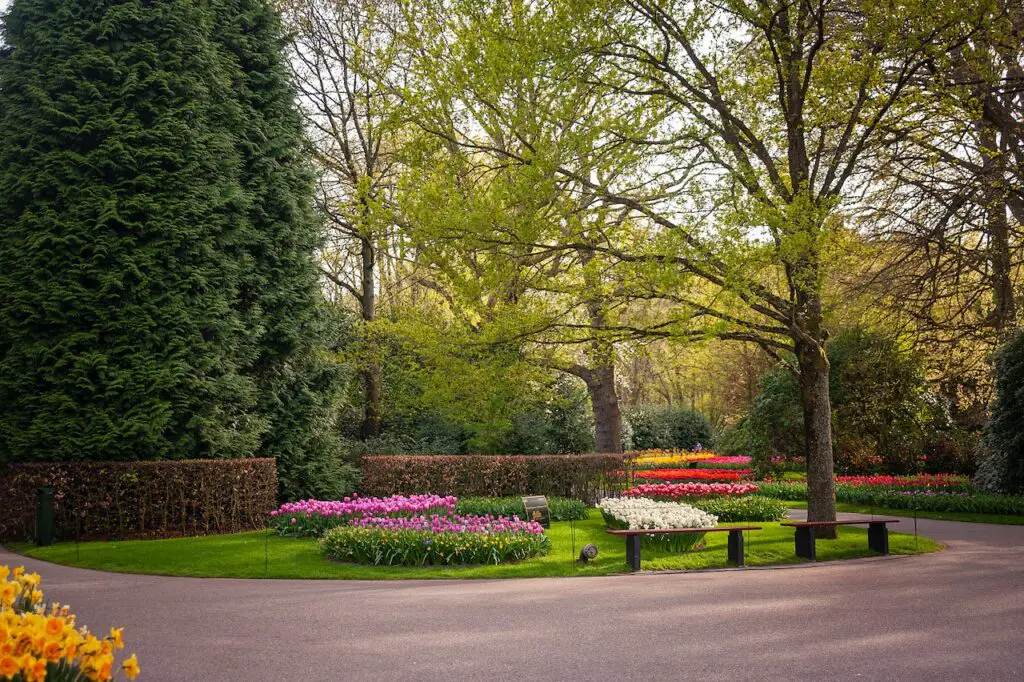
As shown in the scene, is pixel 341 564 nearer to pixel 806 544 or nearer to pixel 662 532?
pixel 662 532

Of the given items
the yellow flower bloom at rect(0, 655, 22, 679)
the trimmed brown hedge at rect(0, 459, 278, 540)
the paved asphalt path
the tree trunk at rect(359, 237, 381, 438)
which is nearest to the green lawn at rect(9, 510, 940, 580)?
the paved asphalt path

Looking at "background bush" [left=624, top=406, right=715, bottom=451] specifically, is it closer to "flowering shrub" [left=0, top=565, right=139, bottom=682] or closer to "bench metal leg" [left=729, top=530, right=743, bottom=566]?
"bench metal leg" [left=729, top=530, right=743, bottom=566]

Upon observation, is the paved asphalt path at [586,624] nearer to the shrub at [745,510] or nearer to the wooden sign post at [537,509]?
the wooden sign post at [537,509]

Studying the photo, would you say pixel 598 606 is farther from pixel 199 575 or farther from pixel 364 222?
pixel 364 222

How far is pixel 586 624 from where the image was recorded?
7.24 meters

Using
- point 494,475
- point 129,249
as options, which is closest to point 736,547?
point 494,475

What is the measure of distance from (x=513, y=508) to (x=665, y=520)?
3964 mm

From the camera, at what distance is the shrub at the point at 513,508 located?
15.0 metres

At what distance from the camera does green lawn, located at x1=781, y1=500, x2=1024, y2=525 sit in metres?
15.2

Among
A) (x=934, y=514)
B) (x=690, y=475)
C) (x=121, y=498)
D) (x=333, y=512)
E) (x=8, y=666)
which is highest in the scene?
(x=8, y=666)

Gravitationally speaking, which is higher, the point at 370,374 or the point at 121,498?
the point at 370,374

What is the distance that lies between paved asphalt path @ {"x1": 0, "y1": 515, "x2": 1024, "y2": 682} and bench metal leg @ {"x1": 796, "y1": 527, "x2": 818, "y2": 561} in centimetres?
71

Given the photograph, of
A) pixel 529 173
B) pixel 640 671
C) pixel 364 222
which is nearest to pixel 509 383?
pixel 364 222

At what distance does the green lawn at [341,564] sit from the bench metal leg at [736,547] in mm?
147
